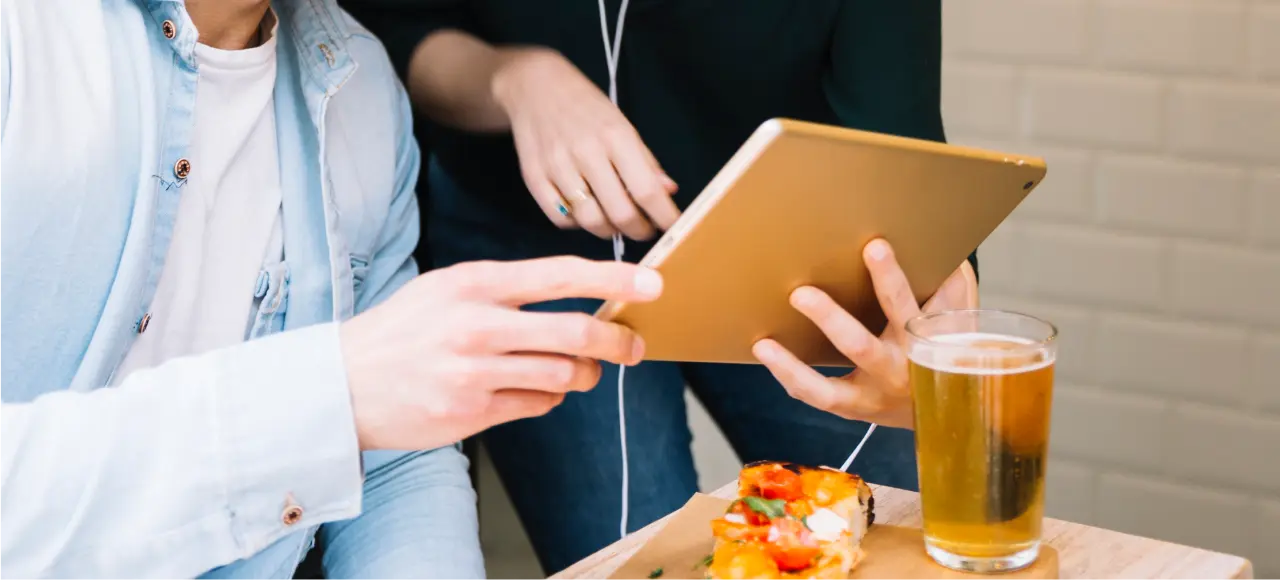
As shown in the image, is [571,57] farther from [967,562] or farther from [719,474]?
[719,474]

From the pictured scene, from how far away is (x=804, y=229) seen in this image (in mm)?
889

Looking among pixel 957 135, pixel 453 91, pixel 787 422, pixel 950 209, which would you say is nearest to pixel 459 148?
pixel 453 91

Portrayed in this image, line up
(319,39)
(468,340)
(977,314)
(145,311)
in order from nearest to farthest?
(468,340) < (977,314) < (145,311) < (319,39)

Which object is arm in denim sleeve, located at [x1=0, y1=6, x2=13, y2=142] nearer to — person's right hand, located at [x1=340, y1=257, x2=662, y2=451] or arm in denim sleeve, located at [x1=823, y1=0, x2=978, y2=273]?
person's right hand, located at [x1=340, y1=257, x2=662, y2=451]

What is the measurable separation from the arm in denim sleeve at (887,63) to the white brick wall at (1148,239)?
34.0 inches

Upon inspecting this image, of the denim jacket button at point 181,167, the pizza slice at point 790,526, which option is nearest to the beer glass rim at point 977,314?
the pizza slice at point 790,526

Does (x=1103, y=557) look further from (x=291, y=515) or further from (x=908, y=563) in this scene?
(x=291, y=515)

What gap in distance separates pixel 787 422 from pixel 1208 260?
0.99 metres

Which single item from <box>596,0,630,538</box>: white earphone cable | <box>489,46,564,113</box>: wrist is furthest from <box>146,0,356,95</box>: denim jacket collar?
<box>596,0,630,538</box>: white earphone cable

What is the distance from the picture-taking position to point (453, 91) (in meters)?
1.36

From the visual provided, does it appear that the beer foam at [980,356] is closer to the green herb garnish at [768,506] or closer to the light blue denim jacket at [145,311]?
the green herb garnish at [768,506]

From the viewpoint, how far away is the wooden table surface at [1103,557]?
89 centimetres

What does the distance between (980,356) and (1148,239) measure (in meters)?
1.43

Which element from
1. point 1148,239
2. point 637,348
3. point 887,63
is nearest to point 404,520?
point 637,348
